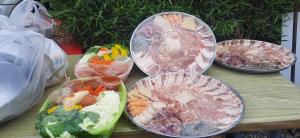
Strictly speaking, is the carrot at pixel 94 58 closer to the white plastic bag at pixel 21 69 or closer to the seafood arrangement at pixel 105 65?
the seafood arrangement at pixel 105 65

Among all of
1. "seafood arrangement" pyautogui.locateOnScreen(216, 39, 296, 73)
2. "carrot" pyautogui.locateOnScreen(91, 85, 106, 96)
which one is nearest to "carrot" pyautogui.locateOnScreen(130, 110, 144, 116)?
"carrot" pyautogui.locateOnScreen(91, 85, 106, 96)

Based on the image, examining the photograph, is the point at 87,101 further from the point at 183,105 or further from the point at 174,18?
the point at 174,18

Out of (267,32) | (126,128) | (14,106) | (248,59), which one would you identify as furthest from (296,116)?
(267,32)

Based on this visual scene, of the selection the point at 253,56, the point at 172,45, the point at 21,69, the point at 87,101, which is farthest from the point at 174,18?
the point at 21,69

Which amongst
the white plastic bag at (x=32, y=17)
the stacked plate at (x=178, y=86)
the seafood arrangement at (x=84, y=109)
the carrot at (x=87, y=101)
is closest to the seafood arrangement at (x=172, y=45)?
the stacked plate at (x=178, y=86)

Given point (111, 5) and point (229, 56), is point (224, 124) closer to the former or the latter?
point (229, 56)

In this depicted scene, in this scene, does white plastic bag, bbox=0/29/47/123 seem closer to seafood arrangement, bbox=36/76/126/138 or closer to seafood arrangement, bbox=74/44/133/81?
seafood arrangement, bbox=36/76/126/138
